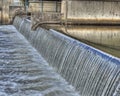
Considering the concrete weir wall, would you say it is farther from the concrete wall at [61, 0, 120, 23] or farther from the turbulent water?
the concrete wall at [61, 0, 120, 23]

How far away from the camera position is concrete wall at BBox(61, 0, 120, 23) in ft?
103

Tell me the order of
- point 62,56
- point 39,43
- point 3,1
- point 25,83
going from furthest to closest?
point 3,1 → point 39,43 → point 62,56 → point 25,83

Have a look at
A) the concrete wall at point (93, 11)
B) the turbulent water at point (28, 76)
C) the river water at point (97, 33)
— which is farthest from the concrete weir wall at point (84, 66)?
the concrete wall at point (93, 11)

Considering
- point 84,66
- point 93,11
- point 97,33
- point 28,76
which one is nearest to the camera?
point 84,66

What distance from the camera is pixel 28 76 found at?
16.7m

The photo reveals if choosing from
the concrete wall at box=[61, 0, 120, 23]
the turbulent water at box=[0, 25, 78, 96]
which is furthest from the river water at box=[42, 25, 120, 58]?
the turbulent water at box=[0, 25, 78, 96]

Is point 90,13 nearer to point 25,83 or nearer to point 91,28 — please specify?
point 91,28

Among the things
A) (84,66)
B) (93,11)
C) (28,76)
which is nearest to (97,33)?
(93,11)

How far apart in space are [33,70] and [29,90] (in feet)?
12.3

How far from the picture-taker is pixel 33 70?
18016 millimetres

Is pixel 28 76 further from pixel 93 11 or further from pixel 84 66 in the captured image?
pixel 93 11

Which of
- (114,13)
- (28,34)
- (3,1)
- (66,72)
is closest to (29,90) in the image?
(66,72)

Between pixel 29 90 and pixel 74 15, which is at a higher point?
pixel 74 15

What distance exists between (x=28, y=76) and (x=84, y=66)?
3680 millimetres
